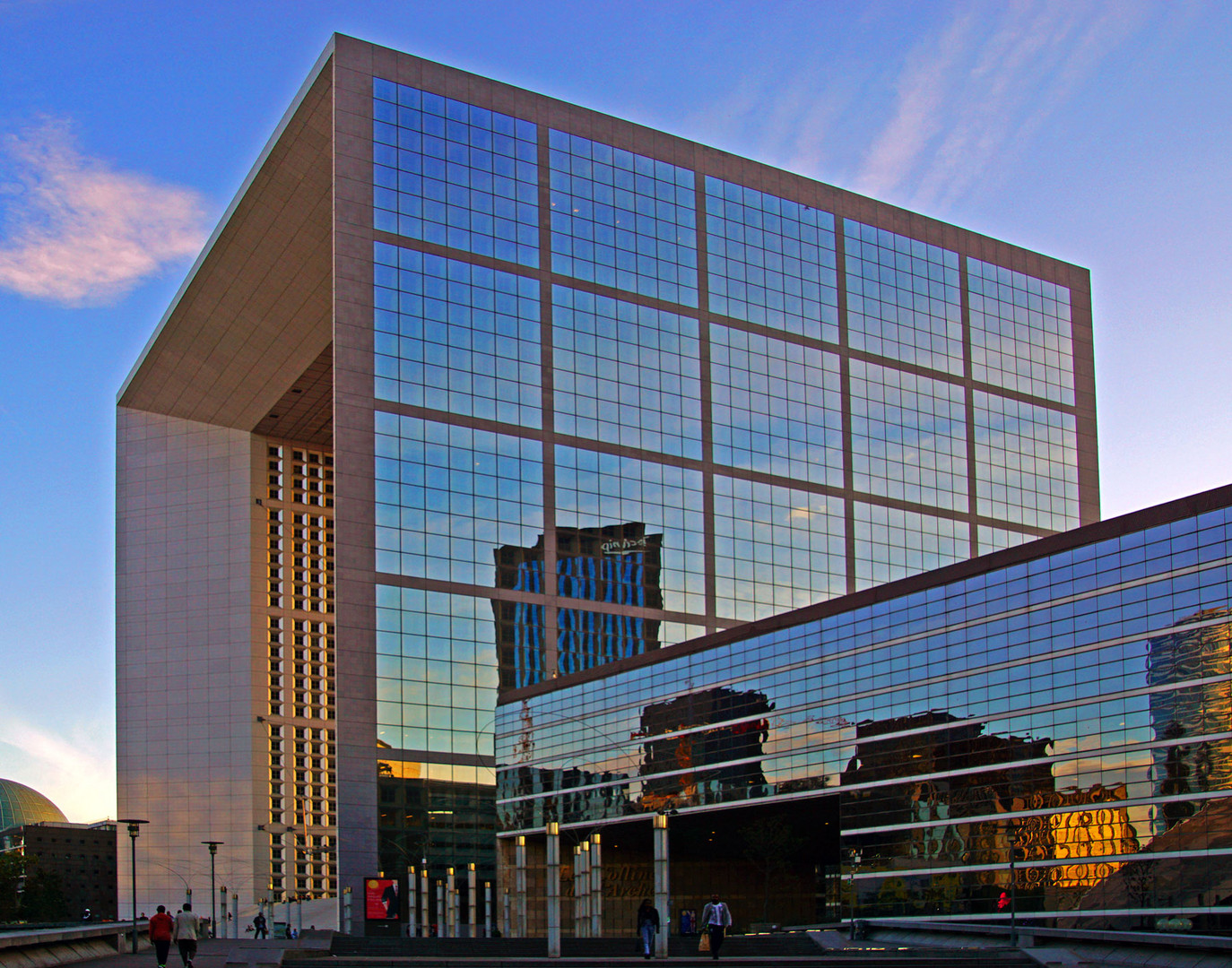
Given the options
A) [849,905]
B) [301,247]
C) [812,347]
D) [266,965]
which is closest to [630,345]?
[812,347]

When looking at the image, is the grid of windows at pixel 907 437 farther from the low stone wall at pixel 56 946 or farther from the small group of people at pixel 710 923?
the low stone wall at pixel 56 946

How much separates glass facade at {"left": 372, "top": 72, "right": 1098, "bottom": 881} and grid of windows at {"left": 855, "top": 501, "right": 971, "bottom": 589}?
0.17m

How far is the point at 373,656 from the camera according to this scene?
2586 inches

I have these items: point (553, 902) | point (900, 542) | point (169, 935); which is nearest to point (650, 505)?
point (900, 542)

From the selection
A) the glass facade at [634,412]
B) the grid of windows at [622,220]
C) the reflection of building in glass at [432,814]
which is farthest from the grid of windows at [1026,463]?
the reflection of building in glass at [432,814]

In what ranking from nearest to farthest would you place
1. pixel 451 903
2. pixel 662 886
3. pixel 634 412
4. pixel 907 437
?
pixel 662 886, pixel 451 903, pixel 634 412, pixel 907 437

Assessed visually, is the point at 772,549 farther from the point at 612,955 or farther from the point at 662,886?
the point at 662,886

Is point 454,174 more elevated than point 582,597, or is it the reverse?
point 454,174

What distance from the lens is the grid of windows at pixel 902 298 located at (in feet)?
281

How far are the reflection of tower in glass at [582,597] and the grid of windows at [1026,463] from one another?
2478cm

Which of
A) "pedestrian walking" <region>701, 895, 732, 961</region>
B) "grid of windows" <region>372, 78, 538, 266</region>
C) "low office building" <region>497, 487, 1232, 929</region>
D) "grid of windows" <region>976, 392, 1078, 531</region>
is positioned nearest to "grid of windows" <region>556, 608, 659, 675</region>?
"low office building" <region>497, 487, 1232, 929</region>

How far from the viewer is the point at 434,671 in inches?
2655

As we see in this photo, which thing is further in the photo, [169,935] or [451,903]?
[451,903]

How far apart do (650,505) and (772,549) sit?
837 centimetres
